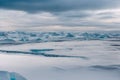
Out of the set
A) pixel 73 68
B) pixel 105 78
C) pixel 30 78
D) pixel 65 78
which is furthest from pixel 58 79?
pixel 73 68

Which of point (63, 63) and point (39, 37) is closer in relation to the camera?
point (63, 63)

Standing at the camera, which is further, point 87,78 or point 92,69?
point 92,69

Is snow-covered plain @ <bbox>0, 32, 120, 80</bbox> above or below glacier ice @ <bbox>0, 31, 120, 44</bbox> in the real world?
above

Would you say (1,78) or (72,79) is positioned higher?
(1,78)

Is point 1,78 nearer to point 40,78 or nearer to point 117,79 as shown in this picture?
point 40,78

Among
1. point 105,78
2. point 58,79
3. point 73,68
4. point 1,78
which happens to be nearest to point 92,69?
point 73,68

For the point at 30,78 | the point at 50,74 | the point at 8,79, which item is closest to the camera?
the point at 8,79

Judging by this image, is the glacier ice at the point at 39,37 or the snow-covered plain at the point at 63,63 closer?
the snow-covered plain at the point at 63,63

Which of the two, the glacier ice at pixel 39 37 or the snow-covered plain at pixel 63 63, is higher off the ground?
the snow-covered plain at pixel 63 63

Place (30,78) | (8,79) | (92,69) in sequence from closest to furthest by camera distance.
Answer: (8,79)
(30,78)
(92,69)

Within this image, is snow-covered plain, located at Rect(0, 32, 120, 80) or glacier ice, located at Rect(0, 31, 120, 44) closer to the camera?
snow-covered plain, located at Rect(0, 32, 120, 80)
